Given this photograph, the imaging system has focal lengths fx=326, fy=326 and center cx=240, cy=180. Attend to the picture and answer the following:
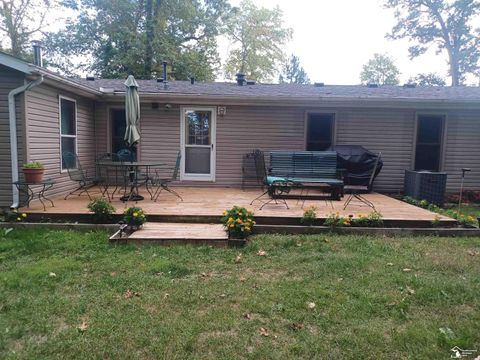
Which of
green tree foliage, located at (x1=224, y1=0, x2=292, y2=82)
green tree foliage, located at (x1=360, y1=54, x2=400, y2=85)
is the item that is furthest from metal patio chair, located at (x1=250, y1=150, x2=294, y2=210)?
green tree foliage, located at (x1=360, y1=54, x2=400, y2=85)

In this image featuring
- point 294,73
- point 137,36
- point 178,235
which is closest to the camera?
point 178,235

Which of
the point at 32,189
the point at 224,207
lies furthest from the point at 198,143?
the point at 32,189

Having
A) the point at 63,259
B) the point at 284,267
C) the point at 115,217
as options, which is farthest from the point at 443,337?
the point at 115,217

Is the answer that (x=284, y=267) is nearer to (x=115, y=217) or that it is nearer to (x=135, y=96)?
(x=115, y=217)

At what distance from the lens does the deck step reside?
13.4ft

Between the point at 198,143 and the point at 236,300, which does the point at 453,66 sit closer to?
the point at 198,143

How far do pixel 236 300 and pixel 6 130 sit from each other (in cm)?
490

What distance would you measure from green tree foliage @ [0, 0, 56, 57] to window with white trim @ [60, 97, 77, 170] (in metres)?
15.6

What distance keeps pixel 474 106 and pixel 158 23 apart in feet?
47.8

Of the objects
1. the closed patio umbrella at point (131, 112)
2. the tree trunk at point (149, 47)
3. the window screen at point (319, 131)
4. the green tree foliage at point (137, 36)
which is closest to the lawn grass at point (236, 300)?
the closed patio umbrella at point (131, 112)

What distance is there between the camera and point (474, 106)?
25.6ft

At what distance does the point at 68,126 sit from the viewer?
6797mm

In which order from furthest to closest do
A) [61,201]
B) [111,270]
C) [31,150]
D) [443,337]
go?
[61,201]
[31,150]
[111,270]
[443,337]

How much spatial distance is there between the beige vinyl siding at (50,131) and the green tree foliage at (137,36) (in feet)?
31.5
